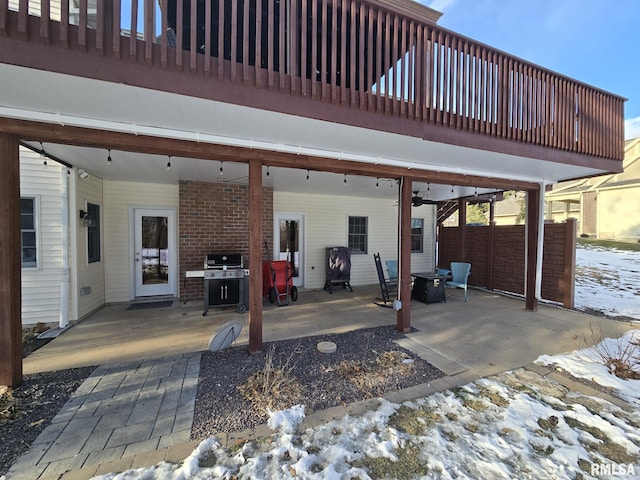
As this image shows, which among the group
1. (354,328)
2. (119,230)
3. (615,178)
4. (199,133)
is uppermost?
(615,178)

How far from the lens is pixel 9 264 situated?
2566 millimetres

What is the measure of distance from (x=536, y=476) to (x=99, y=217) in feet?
23.3

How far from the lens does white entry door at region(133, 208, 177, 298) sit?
5.85 meters

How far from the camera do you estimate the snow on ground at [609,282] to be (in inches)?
223

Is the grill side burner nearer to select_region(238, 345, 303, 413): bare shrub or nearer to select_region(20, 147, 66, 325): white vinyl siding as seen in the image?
select_region(20, 147, 66, 325): white vinyl siding

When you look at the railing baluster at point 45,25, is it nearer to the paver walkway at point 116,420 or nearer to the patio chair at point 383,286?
the paver walkway at point 116,420

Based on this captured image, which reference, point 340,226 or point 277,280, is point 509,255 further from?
point 277,280

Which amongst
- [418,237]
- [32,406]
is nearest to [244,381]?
[32,406]

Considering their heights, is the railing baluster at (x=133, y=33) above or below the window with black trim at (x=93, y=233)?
above

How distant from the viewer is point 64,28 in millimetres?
1875

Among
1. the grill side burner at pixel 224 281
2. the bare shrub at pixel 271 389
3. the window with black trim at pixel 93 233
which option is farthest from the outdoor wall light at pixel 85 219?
the bare shrub at pixel 271 389

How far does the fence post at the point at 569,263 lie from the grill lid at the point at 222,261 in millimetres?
6585

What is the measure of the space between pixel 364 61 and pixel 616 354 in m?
4.76

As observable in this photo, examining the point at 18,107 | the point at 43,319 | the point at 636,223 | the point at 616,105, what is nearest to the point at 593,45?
the point at 616,105
